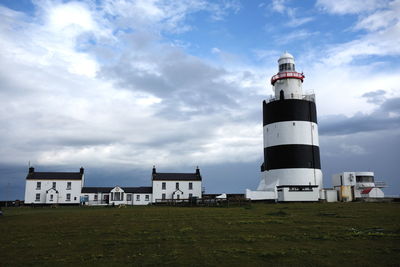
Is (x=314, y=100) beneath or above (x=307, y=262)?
above

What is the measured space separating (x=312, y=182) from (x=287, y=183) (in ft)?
10.3

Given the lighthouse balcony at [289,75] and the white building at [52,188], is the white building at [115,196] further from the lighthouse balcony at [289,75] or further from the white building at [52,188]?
the lighthouse balcony at [289,75]

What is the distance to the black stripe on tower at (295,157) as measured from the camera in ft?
135

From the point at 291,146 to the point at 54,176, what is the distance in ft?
131

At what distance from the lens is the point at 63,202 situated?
56719 mm

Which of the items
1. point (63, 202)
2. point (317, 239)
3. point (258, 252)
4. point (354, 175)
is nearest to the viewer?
point (258, 252)

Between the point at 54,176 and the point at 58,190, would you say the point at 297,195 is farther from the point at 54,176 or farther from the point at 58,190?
the point at 54,176

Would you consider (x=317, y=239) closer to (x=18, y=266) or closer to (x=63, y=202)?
(x=18, y=266)

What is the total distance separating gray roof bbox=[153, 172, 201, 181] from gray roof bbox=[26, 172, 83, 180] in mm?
13219

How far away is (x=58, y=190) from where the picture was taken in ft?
186

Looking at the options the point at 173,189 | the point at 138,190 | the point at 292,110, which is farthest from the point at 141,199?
the point at 292,110

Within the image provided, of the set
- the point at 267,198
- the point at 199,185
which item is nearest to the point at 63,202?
the point at 199,185

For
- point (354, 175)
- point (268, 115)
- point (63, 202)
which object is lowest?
point (63, 202)

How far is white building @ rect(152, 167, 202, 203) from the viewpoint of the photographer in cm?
5894
